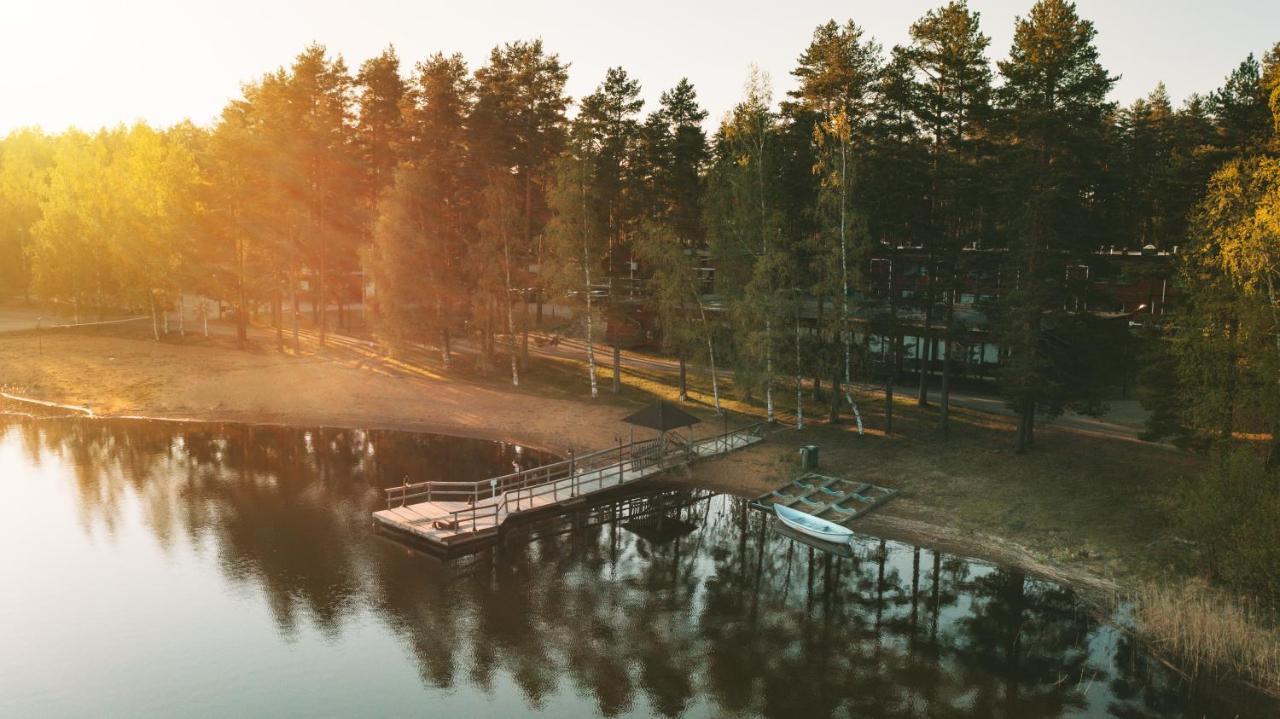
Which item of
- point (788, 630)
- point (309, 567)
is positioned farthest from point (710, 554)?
point (309, 567)

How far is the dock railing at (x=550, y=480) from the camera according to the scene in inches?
1287

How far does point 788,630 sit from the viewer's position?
24625 millimetres

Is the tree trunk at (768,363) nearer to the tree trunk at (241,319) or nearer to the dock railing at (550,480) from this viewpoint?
the dock railing at (550,480)

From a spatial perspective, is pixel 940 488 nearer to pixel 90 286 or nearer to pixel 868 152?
pixel 868 152

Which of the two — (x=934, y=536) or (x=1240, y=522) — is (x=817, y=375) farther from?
(x=1240, y=522)

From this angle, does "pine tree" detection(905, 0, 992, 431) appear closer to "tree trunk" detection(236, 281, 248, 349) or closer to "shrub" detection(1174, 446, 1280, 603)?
"shrub" detection(1174, 446, 1280, 603)

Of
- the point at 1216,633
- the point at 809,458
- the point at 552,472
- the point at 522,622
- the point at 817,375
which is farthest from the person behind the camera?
the point at 817,375

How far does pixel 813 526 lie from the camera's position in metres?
31.2

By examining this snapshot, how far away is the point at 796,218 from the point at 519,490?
860 inches

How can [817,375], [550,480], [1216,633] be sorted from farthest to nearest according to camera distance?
[817,375]
[550,480]
[1216,633]

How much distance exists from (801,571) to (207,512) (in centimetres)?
2540

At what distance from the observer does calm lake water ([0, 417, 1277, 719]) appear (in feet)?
68.2

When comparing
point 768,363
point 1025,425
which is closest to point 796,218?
point 768,363

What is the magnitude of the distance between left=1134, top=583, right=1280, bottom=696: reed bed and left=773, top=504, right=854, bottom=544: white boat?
9822 millimetres
